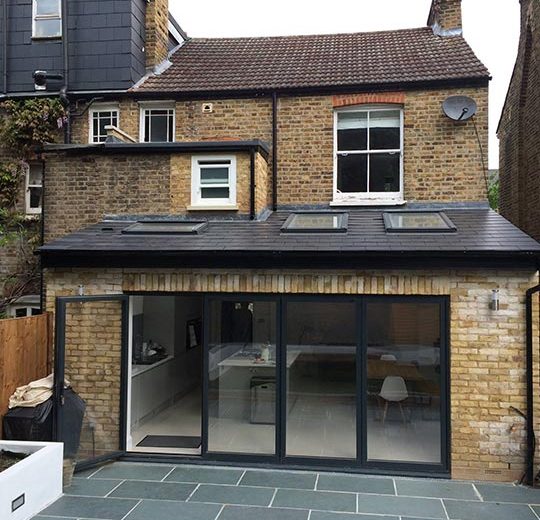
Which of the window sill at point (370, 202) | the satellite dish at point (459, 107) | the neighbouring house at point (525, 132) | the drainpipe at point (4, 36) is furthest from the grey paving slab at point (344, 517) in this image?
the drainpipe at point (4, 36)

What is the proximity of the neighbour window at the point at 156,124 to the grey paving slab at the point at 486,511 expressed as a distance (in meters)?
7.99

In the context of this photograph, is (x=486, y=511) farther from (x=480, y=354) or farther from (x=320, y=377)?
(x=320, y=377)

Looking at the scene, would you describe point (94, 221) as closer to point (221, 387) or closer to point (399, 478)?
point (221, 387)

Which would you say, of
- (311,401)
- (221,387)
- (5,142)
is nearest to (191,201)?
(221,387)

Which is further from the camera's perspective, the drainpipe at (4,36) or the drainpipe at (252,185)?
the drainpipe at (4,36)

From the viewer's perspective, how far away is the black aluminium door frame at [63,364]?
6336 millimetres

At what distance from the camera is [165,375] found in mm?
9453

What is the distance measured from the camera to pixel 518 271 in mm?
6395

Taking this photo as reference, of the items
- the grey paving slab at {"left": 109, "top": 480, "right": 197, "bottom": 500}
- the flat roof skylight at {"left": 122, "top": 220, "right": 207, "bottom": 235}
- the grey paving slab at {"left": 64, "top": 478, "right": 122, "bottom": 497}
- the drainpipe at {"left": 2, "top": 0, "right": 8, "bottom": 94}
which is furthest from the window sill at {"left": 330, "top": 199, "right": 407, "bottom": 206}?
the drainpipe at {"left": 2, "top": 0, "right": 8, "bottom": 94}

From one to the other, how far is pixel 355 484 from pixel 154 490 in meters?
2.37

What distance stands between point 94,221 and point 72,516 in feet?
15.5

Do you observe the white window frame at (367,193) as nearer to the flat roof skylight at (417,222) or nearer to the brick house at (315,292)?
the brick house at (315,292)

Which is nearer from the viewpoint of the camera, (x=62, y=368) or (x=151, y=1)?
(x=62, y=368)

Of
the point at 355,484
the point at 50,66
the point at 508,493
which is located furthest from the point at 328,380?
the point at 50,66
